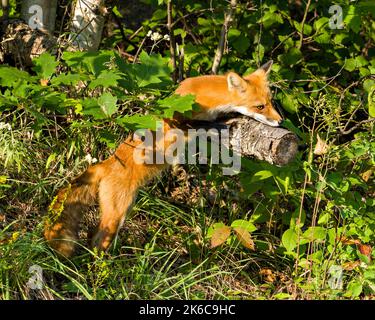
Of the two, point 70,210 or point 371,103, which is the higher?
point 371,103

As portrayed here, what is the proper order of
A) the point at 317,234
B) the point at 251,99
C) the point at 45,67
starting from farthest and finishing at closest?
the point at 251,99
the point at 317,234
the point at 45,67

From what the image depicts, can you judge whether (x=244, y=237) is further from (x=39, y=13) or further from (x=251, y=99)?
(x=39, y=13)

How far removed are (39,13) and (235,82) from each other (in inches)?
96.3

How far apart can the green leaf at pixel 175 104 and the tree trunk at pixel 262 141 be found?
68 centimetres

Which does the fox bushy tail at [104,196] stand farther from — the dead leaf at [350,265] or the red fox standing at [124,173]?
the dead leaf at [350,265]

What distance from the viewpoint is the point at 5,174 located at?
23.2ft

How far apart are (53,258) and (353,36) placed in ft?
15.4

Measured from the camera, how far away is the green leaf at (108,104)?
5.61m

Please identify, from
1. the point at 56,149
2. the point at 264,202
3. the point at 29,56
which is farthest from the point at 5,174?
the point at 264,202

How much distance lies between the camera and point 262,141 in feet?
19.9

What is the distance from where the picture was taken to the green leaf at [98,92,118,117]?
5.61 meters

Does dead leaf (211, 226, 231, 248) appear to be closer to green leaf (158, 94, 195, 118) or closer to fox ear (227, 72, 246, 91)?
green leaf (158, 94, 195, 118)

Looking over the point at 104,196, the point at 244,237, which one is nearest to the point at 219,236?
the point at 244,237

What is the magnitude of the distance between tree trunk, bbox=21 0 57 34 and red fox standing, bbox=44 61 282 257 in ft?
6.15
